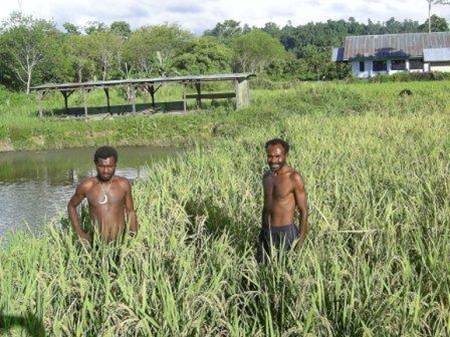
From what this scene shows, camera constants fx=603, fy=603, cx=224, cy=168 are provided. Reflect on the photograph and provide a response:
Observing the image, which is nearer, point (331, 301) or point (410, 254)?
point (331, 301)

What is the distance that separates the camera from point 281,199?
417 centimetres

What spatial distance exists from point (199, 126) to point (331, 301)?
17.3m

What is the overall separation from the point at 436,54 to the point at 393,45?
4055mm

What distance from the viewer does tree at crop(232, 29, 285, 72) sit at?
5641 centimetres

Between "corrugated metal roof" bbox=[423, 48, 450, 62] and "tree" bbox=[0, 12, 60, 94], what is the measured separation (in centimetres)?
2347

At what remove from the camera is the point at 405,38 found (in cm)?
4303

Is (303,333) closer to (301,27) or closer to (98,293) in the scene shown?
(98,293)

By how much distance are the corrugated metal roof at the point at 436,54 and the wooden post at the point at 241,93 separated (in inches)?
802

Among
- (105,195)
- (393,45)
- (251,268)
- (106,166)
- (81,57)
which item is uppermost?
(81,57)

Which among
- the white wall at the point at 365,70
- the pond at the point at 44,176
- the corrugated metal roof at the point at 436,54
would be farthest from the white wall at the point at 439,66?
the pond at the point at 44,176

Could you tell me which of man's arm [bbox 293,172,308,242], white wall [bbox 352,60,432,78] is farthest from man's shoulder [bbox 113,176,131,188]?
white wall [bbox 352,60,432,78]

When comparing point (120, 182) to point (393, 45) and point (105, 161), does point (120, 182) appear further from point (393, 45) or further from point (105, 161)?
point (393, 45)

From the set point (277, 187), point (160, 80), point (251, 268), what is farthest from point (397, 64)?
point (251, 268)

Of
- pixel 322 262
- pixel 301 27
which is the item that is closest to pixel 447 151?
pixel 322 262
